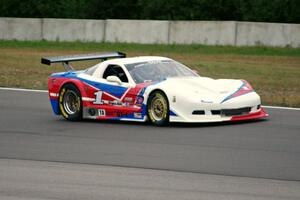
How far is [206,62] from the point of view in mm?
28969

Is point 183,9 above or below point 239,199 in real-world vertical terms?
above

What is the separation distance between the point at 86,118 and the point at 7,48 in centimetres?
2025

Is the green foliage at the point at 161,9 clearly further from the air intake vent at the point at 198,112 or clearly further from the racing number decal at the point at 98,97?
the air intake vent at the point at 198,112

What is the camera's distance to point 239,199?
881 centimetres

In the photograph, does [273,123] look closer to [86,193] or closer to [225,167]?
[225,167]

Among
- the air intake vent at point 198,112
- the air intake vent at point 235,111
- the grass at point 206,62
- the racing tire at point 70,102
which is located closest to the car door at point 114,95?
the racing tire at point 70,102

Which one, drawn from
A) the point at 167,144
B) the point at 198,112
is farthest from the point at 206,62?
the point at 167,144

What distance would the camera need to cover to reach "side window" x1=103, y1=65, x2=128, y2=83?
615 inches

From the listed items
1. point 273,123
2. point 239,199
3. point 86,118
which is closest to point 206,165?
point 239,199

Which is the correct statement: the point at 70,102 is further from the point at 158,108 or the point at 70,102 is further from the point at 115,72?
the point at 158,108

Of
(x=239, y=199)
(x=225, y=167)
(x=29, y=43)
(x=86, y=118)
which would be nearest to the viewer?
(x=239, y=199)

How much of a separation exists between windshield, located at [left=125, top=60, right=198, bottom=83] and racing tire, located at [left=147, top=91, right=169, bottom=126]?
1.75 feet

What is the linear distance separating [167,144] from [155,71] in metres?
2.94

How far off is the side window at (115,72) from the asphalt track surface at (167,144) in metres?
0.81
